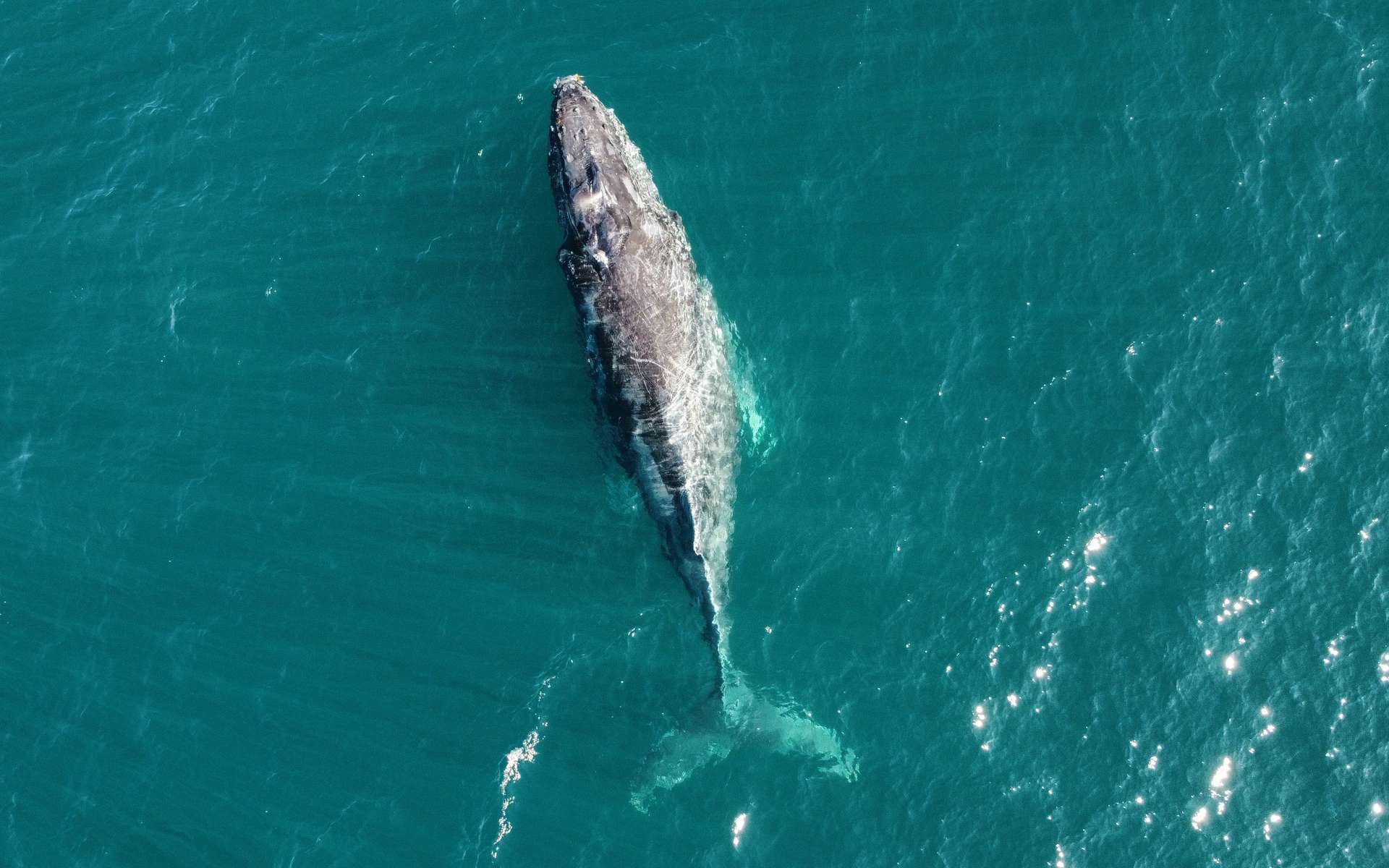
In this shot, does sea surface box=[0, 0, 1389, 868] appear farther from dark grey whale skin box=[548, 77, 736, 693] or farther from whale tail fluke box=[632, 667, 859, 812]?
dark grey whale skin box=[548, 77, 736, 693]

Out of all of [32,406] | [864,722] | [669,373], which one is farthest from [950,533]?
[32,406]

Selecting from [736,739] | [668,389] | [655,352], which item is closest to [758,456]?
[668,389]

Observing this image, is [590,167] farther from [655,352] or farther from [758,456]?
[758,456]

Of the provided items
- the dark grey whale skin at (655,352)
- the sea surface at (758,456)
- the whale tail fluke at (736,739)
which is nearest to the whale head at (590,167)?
the dark grey whale skin at (655,352)

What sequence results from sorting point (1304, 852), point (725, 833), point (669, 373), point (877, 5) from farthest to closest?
1. point (877, 5)
2. point (669, 373)
3. point (725, 833)
4. point (1304, 852)

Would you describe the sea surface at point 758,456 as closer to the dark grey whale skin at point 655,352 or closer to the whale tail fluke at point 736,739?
the whale tail fluke at point 736,739

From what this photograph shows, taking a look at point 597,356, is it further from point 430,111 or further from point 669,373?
point 430,111
